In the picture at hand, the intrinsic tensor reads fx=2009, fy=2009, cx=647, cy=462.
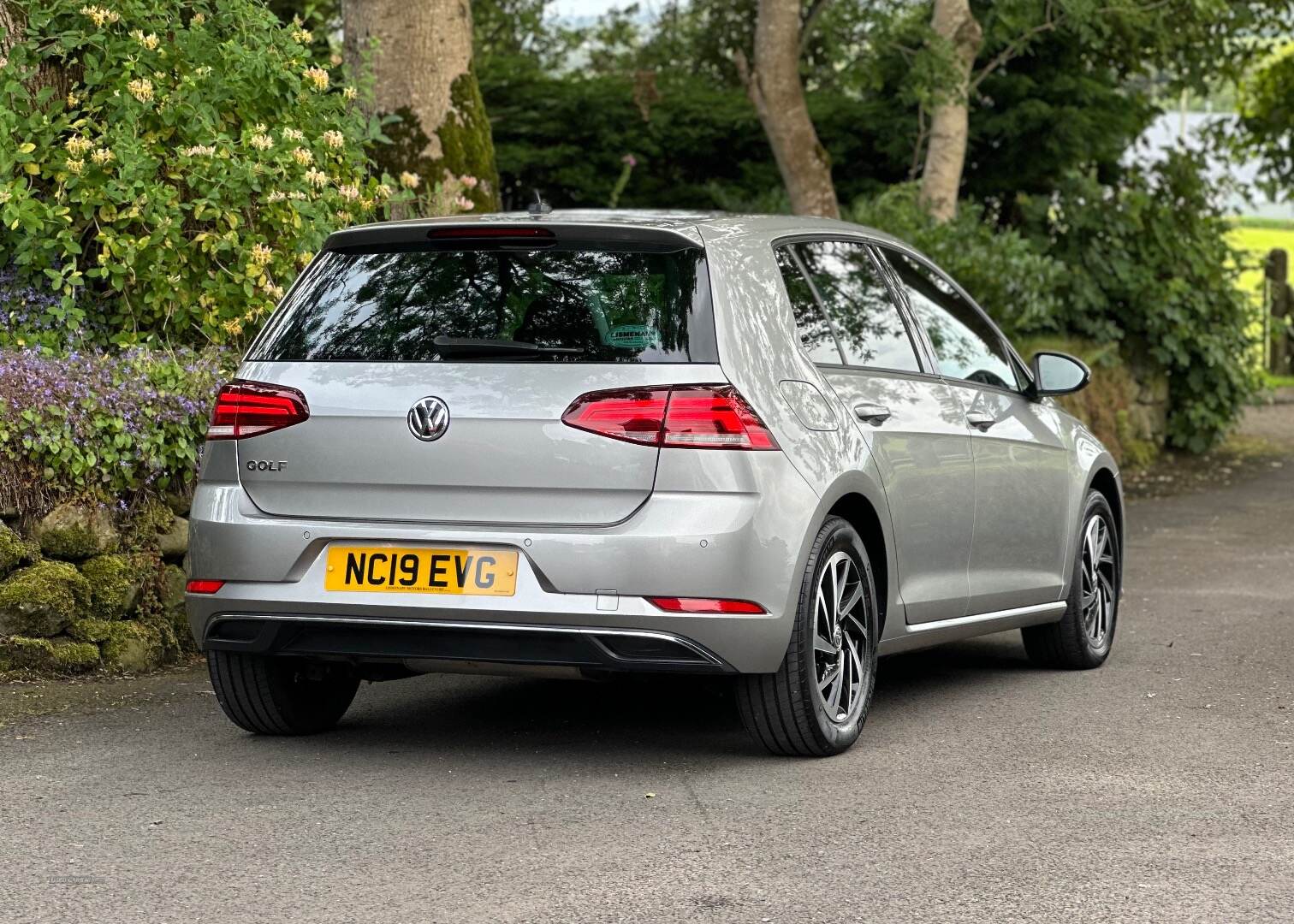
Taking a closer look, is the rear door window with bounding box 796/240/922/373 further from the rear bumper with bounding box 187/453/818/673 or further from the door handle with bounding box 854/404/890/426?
the rear bumper with bounding box 187/453/818/673

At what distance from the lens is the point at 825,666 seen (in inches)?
232

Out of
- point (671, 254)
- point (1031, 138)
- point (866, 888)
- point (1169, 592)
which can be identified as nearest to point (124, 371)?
point (671, 254)

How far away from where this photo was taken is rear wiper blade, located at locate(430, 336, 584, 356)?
5512 millimetres

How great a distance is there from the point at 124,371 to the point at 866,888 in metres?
4.33

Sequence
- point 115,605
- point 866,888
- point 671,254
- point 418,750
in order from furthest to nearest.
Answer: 1. point 115,605
2. point 418,750
3. point 671,254
4. point 866,888

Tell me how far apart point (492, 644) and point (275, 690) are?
102 cm

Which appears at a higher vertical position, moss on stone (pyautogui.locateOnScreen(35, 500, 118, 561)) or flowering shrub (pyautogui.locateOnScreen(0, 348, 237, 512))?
flowering shrub (pyautogui.locateOnScreen(0, 348, 237, 512))

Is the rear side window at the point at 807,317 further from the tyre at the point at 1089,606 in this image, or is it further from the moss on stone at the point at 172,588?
the moss on stone at the point at 172,588

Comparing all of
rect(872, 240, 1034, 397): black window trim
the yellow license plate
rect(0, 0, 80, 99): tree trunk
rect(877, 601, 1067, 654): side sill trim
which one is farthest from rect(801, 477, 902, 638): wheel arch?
rect(0, 0, 80, 99): tree trunk

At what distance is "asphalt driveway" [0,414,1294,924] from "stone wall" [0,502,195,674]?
24 centimetres

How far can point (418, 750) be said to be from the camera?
19.9 feet

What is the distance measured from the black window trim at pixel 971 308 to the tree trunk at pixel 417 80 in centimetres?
392

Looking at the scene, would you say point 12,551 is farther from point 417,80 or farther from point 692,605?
point 417,80

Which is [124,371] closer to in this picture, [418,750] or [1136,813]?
[418,750]
